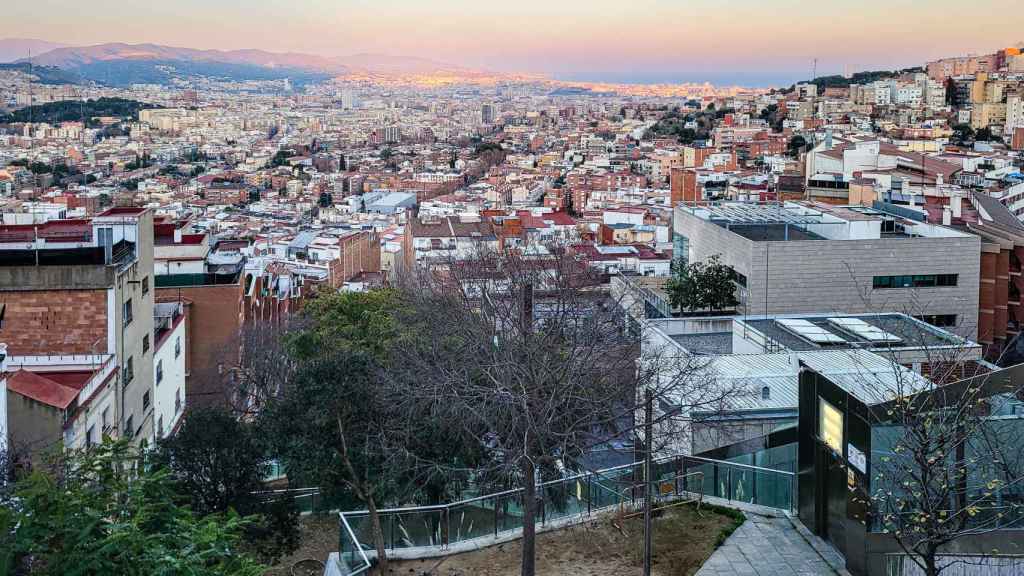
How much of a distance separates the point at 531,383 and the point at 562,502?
3.37 feet

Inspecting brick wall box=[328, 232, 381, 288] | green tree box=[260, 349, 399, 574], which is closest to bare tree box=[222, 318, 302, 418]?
green tree box=[260, 349, 399, 574]

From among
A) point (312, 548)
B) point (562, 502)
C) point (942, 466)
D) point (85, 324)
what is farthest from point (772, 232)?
point (942, 466)

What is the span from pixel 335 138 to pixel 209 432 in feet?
534

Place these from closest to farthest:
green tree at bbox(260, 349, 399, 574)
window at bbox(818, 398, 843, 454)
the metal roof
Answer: window at bbox(818, 398, 843, 454) → green tree at bbox(260, 349, 399, 574) → the metal roof

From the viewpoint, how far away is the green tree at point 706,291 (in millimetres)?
20859

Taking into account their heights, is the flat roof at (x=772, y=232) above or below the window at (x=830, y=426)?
above

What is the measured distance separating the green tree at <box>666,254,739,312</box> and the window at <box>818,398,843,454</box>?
1215 centimetres

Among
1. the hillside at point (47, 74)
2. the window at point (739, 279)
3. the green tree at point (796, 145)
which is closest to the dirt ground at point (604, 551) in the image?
the window at point (739, 279)

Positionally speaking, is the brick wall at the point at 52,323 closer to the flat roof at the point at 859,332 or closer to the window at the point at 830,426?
the window at the point at 830,426

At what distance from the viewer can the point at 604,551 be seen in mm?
8672

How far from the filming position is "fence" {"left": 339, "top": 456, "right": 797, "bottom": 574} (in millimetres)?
8656

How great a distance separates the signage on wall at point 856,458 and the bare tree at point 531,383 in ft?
5.14

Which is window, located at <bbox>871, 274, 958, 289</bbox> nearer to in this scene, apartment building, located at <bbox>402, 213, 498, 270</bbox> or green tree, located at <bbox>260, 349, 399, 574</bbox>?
green tree, located at <bbox>260, 349, 399, 574</bbox>

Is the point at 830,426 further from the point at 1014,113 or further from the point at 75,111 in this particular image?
the point at 75,111
